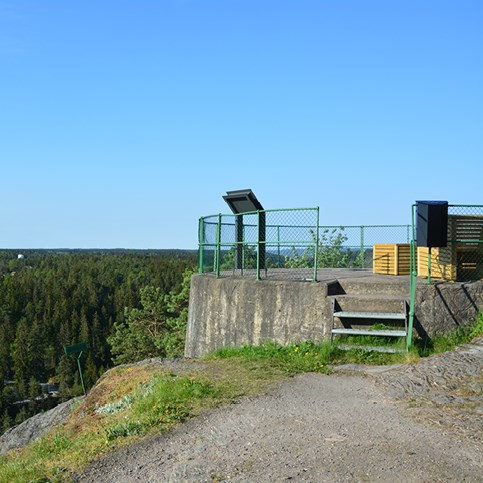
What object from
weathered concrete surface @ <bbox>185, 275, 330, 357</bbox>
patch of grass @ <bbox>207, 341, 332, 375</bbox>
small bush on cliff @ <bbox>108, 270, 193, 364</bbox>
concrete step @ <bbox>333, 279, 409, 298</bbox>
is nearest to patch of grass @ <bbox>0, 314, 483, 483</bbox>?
patch of grass @ <bbox>207, 341, 332, 375</bbox>

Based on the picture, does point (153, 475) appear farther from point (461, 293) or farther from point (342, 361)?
point (461, 293)

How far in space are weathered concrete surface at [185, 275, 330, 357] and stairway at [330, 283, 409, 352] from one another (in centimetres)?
30

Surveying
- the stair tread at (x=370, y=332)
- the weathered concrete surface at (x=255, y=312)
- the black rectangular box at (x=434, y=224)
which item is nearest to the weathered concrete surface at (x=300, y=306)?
the weathered concrete surface at (x=255, y=312)

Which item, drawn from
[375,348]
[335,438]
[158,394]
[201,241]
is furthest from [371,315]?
[201,241]

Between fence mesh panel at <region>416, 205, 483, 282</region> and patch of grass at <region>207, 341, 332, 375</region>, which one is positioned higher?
fence mesh panel at <region>416, 205, 483, 282</region>

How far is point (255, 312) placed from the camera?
45.3ft

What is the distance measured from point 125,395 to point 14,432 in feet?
18.6

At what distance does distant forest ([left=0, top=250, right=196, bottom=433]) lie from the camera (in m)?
85.1

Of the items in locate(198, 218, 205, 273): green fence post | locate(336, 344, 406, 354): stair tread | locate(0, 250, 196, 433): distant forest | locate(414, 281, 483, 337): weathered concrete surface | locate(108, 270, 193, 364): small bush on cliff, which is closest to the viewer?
locate(336, 344, 406, 354): stair tread

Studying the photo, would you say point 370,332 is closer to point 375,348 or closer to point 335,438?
point 375,348

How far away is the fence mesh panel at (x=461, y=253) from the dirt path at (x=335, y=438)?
3.87 meters

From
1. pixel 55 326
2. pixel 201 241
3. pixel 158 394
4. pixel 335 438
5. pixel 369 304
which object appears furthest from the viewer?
pixel 55 326

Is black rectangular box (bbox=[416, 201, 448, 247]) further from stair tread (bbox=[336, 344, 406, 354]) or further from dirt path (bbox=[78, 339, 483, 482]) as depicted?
dirt path (bbox=[78, 339, 483, 482])

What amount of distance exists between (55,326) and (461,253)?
93.4 m
